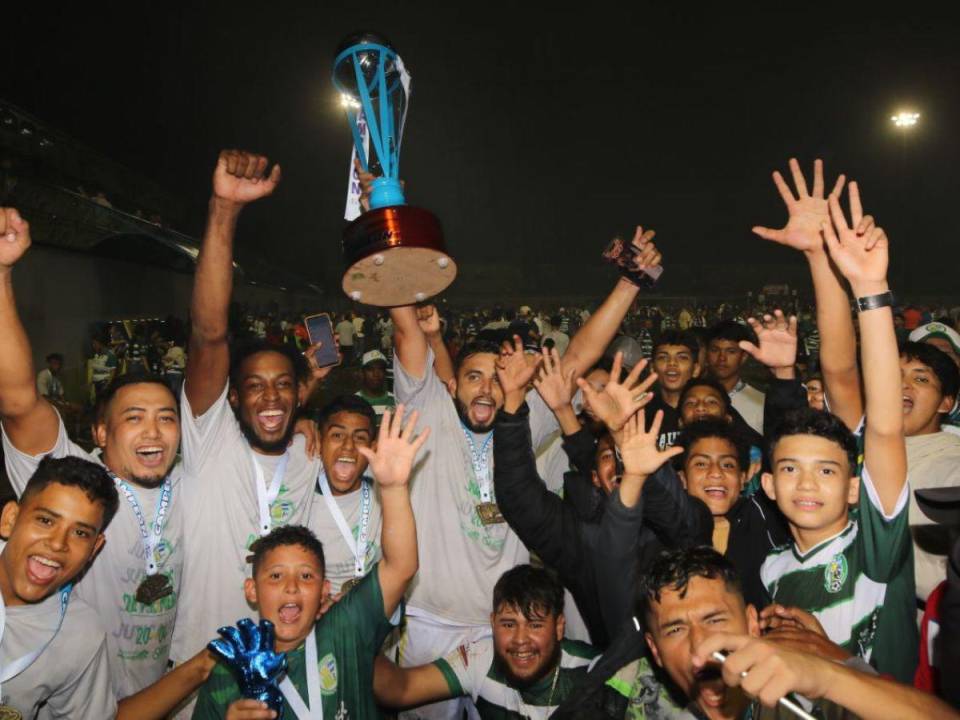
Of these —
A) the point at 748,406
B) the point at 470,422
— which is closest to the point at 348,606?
the point at 470,422

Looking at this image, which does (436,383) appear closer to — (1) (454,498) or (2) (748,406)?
(1) (454,498)

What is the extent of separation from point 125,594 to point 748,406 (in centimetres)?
443

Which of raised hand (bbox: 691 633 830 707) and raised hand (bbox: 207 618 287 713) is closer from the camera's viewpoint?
raised hand (bbox: 691 633 830 707)

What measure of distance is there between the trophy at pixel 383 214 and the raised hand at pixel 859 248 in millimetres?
1503

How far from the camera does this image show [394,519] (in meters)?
2.54

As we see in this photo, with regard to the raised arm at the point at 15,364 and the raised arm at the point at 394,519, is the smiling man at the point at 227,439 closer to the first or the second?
the raised arm at the point at 15,364

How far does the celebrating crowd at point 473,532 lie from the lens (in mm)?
2176

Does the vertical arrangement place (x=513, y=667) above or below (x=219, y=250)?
below

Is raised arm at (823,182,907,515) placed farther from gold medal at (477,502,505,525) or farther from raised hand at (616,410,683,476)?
gold medal at (477,502,505,525)

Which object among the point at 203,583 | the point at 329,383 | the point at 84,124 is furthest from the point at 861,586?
the point at 84,124

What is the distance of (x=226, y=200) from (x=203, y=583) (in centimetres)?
171

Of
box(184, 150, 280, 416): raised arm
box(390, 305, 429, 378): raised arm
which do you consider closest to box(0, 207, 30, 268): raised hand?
box(184, 150, 280, 416): raised arm

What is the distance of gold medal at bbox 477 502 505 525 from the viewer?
11.1 ft

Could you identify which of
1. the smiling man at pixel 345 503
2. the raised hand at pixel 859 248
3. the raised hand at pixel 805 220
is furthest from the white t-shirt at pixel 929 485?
the smiling man at pixel 345 503
